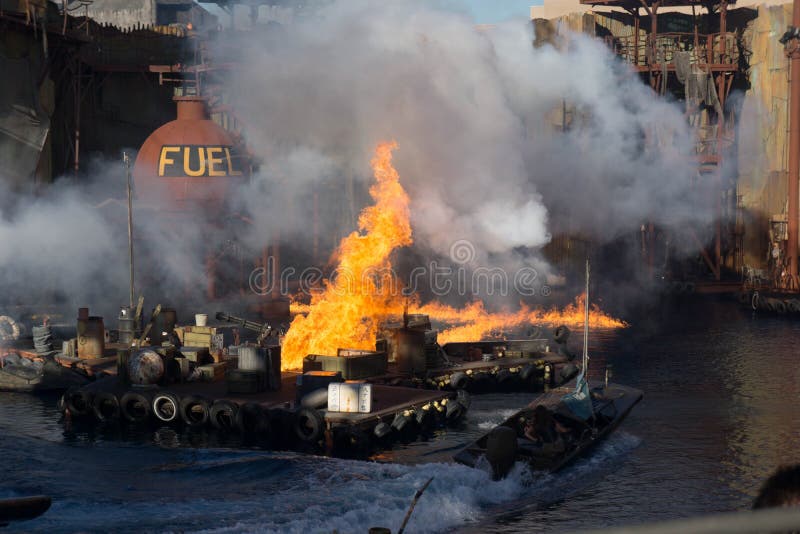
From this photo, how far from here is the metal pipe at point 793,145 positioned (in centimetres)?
6150

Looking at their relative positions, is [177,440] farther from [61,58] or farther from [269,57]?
[61,58]

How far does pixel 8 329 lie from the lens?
43.5 m

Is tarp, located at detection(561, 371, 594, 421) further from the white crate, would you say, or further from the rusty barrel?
the rusty barrel

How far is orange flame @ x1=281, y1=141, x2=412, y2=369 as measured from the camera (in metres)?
37.9

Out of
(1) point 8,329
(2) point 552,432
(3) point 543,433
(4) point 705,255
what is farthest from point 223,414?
(4) point 705,255

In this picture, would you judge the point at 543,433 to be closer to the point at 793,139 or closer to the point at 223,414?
the point at 223,414

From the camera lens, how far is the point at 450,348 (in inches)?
1615

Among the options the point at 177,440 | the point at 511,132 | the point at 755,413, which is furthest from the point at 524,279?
the point at 177,440

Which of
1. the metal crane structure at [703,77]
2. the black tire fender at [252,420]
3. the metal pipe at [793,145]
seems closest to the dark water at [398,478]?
the black tire fender at [252,420]

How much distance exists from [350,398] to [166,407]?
6.44 metres

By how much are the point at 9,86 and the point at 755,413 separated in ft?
134

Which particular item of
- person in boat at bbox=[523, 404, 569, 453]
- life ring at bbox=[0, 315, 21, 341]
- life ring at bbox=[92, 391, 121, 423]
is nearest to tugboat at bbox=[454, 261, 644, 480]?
person in boat at bbox=[523, 404, 569, 453]

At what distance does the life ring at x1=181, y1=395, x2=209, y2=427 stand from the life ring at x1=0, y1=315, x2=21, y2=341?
16234 millimetres

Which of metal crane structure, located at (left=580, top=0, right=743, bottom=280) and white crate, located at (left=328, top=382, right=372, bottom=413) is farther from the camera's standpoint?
metal crane structure, located at (left=580, top=0, right=743, bottom=280)
